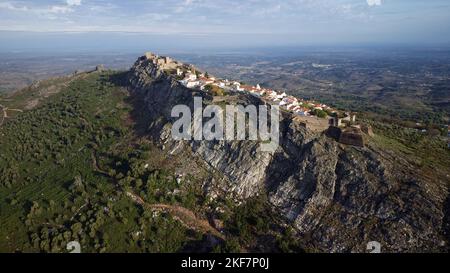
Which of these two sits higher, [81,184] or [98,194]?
[81,184]

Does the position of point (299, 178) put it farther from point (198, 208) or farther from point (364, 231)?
point (198, 208)

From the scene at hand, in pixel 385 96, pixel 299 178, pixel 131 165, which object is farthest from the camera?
pixel 385 96

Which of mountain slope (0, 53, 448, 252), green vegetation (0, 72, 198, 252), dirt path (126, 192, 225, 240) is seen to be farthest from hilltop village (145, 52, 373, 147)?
dirt path (126, 192, 225, 240)

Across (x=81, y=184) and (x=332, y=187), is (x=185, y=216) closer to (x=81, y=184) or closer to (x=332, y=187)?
(x=81, y=184)

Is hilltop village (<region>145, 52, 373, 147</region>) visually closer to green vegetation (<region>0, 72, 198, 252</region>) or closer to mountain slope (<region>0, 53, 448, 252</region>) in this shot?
mountain slope (<region>0, 53, 448, 252</region>)

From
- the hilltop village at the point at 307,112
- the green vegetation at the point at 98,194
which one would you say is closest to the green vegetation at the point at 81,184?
the green vegetation at the point at 98,194

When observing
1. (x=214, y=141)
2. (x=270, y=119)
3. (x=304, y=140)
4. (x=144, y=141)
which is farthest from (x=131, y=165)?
(x=304, y=140)

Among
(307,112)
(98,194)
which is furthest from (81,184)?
(307,112)
